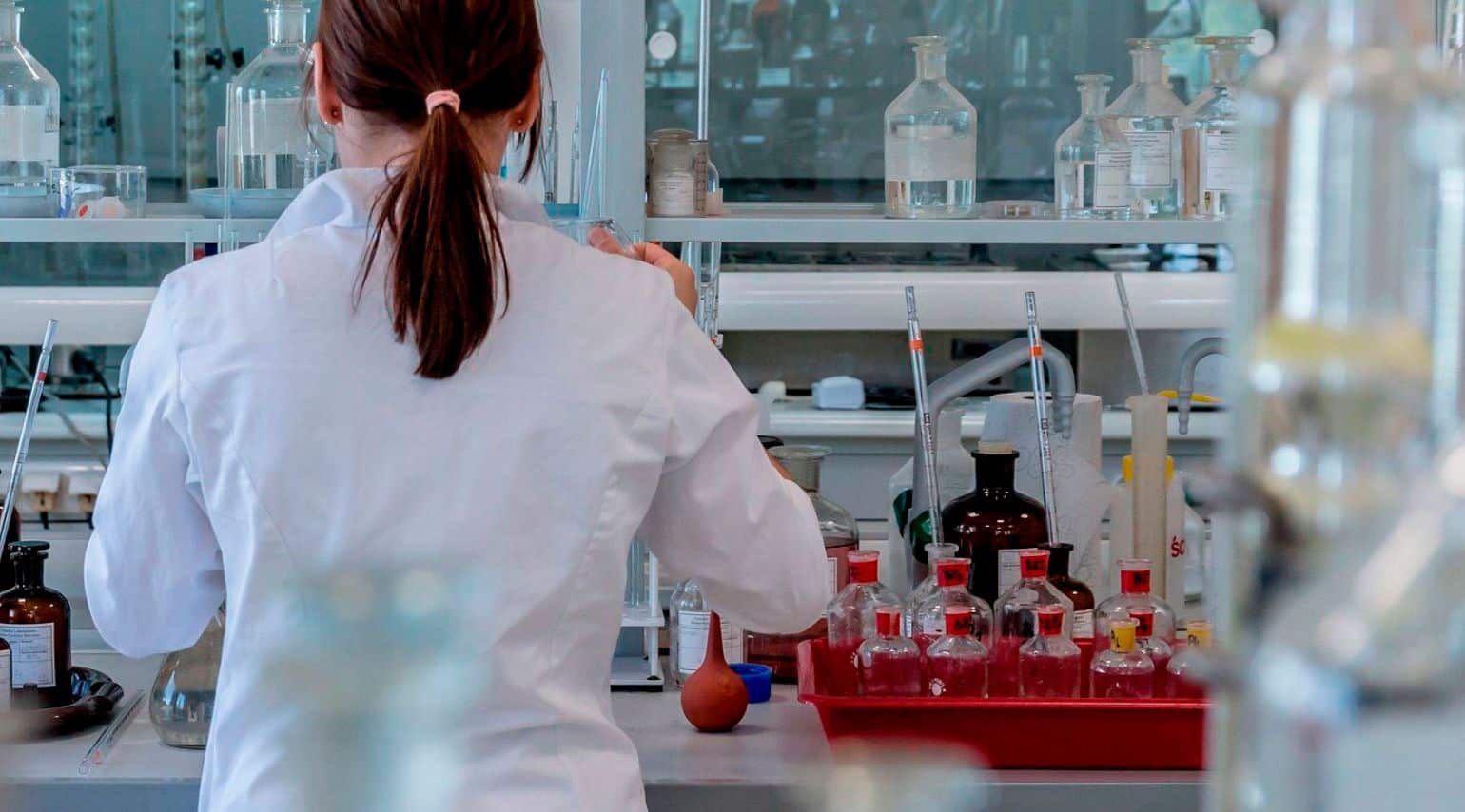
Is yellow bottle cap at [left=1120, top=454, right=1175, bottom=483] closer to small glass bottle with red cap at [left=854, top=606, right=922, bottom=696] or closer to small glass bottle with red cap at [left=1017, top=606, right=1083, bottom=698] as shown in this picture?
small glass bottle with red cap at [left=1017, top=606, right=1083, bottom=698]

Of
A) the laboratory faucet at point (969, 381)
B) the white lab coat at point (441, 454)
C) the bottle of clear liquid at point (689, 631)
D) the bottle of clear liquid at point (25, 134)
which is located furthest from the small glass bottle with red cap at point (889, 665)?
the bottle of clear liquid at point (25, 134)

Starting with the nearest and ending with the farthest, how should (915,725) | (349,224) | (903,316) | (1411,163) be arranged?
(1411,163)
(349,224)
(915,725)
(903,316)

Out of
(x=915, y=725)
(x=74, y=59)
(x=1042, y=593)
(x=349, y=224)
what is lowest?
(x=915, y=725)

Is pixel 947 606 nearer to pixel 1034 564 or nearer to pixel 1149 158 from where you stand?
pixel 1034 564

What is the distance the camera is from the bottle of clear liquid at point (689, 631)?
6.44ft

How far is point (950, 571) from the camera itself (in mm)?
1803

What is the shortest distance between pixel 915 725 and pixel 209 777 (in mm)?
721

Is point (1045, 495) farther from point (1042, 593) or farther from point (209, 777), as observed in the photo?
point (209, 777)

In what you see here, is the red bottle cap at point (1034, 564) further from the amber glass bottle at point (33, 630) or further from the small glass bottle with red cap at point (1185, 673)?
the amber glass bottle at point (33, 630)

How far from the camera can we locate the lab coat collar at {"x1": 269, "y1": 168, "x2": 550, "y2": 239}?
1272 mm

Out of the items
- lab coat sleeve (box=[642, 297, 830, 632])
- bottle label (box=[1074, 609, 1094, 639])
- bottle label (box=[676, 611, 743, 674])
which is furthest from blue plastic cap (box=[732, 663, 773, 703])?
lab coat sleeve (box=[642, 297, 830, 632])

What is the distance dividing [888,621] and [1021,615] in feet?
0.49

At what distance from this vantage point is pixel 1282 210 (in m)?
0.26

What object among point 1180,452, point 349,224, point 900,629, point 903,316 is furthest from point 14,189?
point 1180,452
